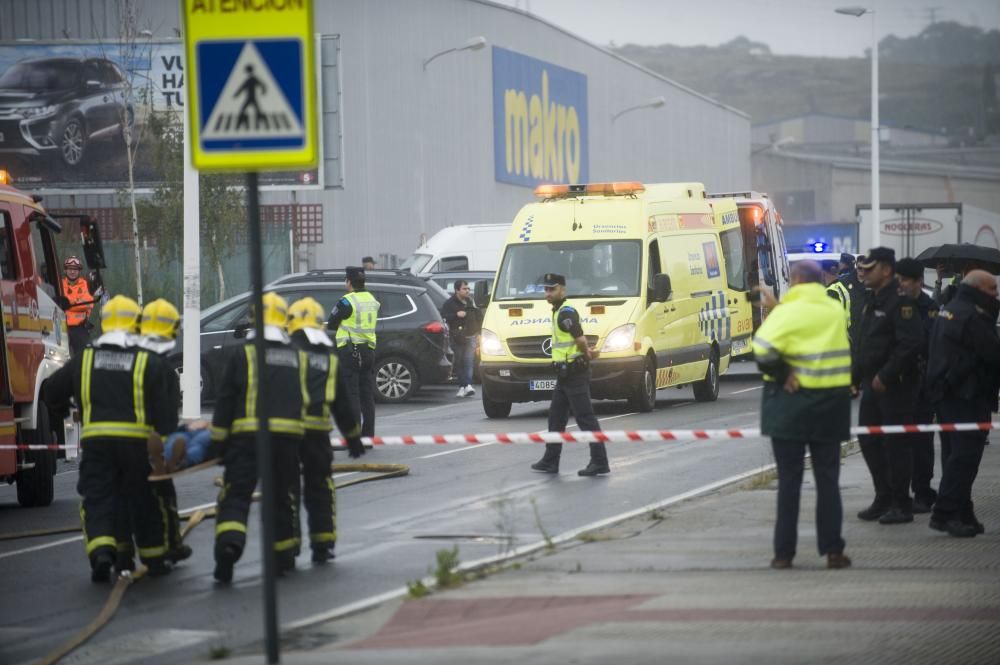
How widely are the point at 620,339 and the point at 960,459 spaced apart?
10.3 m

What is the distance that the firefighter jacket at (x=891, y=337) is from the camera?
1132 cm

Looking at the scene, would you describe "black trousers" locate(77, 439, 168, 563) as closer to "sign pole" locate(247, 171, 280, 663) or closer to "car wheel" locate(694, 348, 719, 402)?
"sign pole" locate(247, 171, 280, 663)

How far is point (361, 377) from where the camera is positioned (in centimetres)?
1806

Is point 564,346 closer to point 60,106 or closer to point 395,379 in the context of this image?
point 395,379

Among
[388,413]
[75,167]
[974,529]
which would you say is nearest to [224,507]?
[974,529]

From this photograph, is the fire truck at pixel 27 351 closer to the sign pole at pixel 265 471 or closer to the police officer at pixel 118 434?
the police officer at pixel 118 434

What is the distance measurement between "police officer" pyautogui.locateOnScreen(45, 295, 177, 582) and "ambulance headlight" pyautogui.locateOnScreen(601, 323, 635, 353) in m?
11.1

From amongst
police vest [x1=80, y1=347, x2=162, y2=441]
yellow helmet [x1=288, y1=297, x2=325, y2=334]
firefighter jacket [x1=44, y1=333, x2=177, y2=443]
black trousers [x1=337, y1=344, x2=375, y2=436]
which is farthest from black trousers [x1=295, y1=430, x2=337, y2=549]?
black trousers [x1=337, y1=344, x2=375, y2=436]

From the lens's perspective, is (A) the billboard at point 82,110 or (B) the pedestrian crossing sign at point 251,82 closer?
(B) the pedestrian crossing sign at point 251,82

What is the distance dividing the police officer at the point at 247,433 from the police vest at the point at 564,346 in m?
5.28

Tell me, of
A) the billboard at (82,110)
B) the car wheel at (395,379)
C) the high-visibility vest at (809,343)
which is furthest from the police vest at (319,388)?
the billboard at (82,110)

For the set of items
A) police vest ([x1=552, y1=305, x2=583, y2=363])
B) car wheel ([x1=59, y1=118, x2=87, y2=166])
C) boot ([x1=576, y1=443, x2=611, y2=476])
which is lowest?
boot ([x1=576, y1=443, x2=611, y2=476])

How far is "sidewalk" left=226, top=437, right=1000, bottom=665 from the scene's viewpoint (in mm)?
7523

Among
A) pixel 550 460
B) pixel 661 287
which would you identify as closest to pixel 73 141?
pixel 661 287
